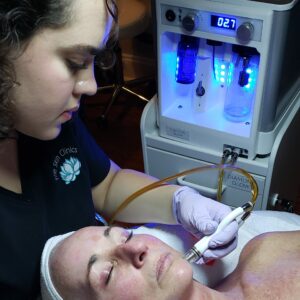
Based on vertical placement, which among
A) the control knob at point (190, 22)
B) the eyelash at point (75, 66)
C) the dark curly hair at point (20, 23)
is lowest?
the control knob at point (190, 22)

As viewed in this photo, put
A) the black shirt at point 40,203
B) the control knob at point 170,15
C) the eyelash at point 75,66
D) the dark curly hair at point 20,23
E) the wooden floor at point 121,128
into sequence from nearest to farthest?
the dark curly hair at point 20,23, the eyelash at point 75,66, the black shirt at point 40,203, the control knob at point 170,15, the wooden floor at point 121,128

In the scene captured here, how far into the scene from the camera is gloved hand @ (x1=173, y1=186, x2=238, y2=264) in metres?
1.16

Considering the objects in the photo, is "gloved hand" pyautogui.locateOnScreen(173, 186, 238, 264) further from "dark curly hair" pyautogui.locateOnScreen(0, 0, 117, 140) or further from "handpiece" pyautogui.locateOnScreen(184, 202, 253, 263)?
"dark curly hair" pyautogui.locateOnScreen(0, 0, 117, 140)

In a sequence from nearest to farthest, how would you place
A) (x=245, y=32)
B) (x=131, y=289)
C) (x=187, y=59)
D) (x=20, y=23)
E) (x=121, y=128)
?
1. (x=20, y=23)
2. (x=131, y=289)
3. (x=245, y=32)
4. (x=187, y=59)
5. (x=121, y=128)

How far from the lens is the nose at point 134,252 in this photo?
105cm

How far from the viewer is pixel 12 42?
2.42ft

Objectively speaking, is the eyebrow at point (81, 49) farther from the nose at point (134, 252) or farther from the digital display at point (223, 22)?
the digital display at point (223, 22)

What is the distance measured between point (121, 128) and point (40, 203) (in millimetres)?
1862

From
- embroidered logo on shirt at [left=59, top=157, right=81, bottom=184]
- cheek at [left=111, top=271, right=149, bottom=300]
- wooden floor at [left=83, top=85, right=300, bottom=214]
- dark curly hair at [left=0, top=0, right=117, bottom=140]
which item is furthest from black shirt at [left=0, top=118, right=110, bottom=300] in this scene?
wooden floor at [left=83, top=85, right=300, bottom=214]

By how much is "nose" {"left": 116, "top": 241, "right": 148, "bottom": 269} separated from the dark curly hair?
1.56ft

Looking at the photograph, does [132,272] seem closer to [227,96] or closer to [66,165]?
[66,165]

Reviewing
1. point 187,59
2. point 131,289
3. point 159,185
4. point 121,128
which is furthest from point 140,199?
point 121,128

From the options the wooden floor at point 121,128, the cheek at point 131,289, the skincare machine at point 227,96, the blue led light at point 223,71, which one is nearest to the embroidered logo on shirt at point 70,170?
the cheek at point 131,289

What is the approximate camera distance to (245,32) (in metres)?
1.27
